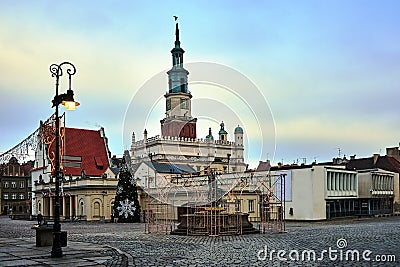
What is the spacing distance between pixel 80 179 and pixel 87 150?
568 inches

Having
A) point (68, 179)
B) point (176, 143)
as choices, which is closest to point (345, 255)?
point (176, 143)

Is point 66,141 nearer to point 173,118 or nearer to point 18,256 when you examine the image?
point 173,118

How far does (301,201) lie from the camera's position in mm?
52312

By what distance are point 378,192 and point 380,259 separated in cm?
5271

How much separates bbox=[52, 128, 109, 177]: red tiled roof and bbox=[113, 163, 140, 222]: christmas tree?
2004 cm

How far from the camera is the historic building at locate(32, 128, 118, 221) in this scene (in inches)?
2435

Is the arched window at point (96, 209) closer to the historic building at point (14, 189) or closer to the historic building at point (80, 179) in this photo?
the historic building at point (80, 179)

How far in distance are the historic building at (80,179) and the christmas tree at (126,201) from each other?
4.94m

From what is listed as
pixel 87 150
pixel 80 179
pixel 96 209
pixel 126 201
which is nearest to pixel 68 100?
pixel 126 201

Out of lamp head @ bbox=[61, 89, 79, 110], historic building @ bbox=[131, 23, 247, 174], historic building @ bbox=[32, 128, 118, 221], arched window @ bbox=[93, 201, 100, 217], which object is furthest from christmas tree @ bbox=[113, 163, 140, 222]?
lamp head @ bbox=[61, 89, 79, 110]

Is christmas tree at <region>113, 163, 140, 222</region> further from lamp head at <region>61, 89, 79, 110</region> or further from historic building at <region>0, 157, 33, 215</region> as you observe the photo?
historic building at <region>0, 157, 33, 215</region>

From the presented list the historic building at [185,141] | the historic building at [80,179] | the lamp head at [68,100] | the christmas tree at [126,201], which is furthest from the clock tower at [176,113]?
the historic building at [80,179]

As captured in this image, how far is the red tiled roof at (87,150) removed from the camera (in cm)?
7462

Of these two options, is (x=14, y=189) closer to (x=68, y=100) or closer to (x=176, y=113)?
(x=176, y=113)
